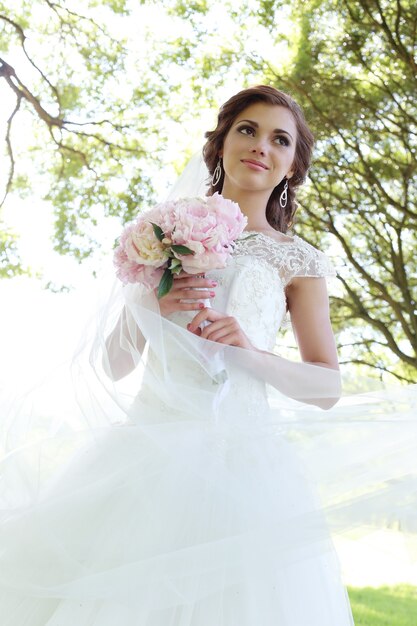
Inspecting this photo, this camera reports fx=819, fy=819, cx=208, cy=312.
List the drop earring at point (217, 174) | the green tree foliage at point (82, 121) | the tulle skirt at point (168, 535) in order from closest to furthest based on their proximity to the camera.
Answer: the tulle skirt at point (168, 535) → the drop earring at point (217, 174) → the green tree foliage at point (82, 121)

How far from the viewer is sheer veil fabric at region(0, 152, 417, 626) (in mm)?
1917

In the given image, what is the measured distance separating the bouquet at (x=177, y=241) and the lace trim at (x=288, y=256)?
312 millimetres

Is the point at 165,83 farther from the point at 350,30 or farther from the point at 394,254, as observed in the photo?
the point at 394,254

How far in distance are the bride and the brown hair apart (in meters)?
0.41

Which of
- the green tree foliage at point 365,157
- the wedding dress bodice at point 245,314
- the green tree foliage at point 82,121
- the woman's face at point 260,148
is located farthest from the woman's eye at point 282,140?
the green tree foliage at point 82,121

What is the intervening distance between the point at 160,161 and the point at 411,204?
122 inches

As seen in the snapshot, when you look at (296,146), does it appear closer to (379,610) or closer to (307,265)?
(307,265)

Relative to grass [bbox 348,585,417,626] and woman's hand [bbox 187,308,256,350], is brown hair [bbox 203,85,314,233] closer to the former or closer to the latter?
woman's hand [bbox 187,308,256,350]

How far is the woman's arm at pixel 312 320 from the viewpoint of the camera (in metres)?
2.69

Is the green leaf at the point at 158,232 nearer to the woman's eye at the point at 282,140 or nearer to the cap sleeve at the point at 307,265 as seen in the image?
the cap sleeve at the point at 307,265

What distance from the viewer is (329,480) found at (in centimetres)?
215

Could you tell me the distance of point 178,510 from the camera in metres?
2.03

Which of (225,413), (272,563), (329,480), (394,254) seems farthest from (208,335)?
(394,254)

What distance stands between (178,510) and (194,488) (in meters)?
0.07
